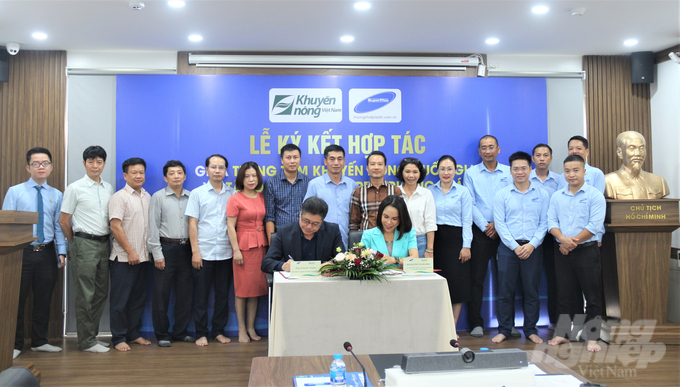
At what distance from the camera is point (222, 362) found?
155 inches

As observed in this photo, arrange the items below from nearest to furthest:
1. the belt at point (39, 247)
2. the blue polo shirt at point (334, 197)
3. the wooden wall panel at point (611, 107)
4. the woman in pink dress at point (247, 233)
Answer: the belt at point (39, 247)
the woman in pink dress at point (247, 233)
the blue polo shirt at point (334, 197)
the wooden wall panel at point (611, 107)

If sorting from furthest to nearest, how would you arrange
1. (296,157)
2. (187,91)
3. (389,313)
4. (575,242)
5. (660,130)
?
1. (660,130)
2. (187,91)
3. (296,157)
4. (575,242)
5. (389,313)

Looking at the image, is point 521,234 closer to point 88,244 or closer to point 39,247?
point 88,244

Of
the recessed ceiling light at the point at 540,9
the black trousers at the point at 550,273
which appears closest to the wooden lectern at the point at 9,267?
the recessed ceiling light at the point at 540,9

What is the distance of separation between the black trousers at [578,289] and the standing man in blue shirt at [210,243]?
3.19 m

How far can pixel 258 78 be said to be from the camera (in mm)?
5000

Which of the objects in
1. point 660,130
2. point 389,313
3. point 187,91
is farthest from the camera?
point 660,130

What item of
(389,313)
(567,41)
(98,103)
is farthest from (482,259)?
(98,103)

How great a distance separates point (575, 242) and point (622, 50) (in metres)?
2.43

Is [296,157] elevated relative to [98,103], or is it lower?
lower

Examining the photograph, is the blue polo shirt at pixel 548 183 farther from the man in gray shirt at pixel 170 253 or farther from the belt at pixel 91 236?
the belt at pixel 91 236

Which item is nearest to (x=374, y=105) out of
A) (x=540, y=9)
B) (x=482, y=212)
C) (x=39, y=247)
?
(x=482, y=212)

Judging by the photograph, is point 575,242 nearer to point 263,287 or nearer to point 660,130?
point 660,130

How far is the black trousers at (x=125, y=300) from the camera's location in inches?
172
